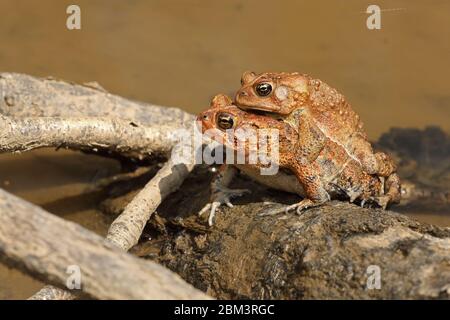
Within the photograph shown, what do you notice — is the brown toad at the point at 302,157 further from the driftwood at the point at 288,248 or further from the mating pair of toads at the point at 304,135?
the driftwood at the point at 288,248

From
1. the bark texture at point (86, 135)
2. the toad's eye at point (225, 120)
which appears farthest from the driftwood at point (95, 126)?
the toad's eye at point (225, 120)

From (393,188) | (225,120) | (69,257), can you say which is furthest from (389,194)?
(69,257)

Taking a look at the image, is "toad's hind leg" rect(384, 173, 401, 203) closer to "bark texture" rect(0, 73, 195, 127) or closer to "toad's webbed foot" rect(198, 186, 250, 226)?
"toad's webbed foot" rect(198, 186, 250, 226)

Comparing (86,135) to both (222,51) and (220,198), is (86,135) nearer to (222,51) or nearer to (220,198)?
(220,198)

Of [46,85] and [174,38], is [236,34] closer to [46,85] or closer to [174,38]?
[174,38]

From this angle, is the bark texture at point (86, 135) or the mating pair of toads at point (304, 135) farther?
the bark texture at point (86, 135)
